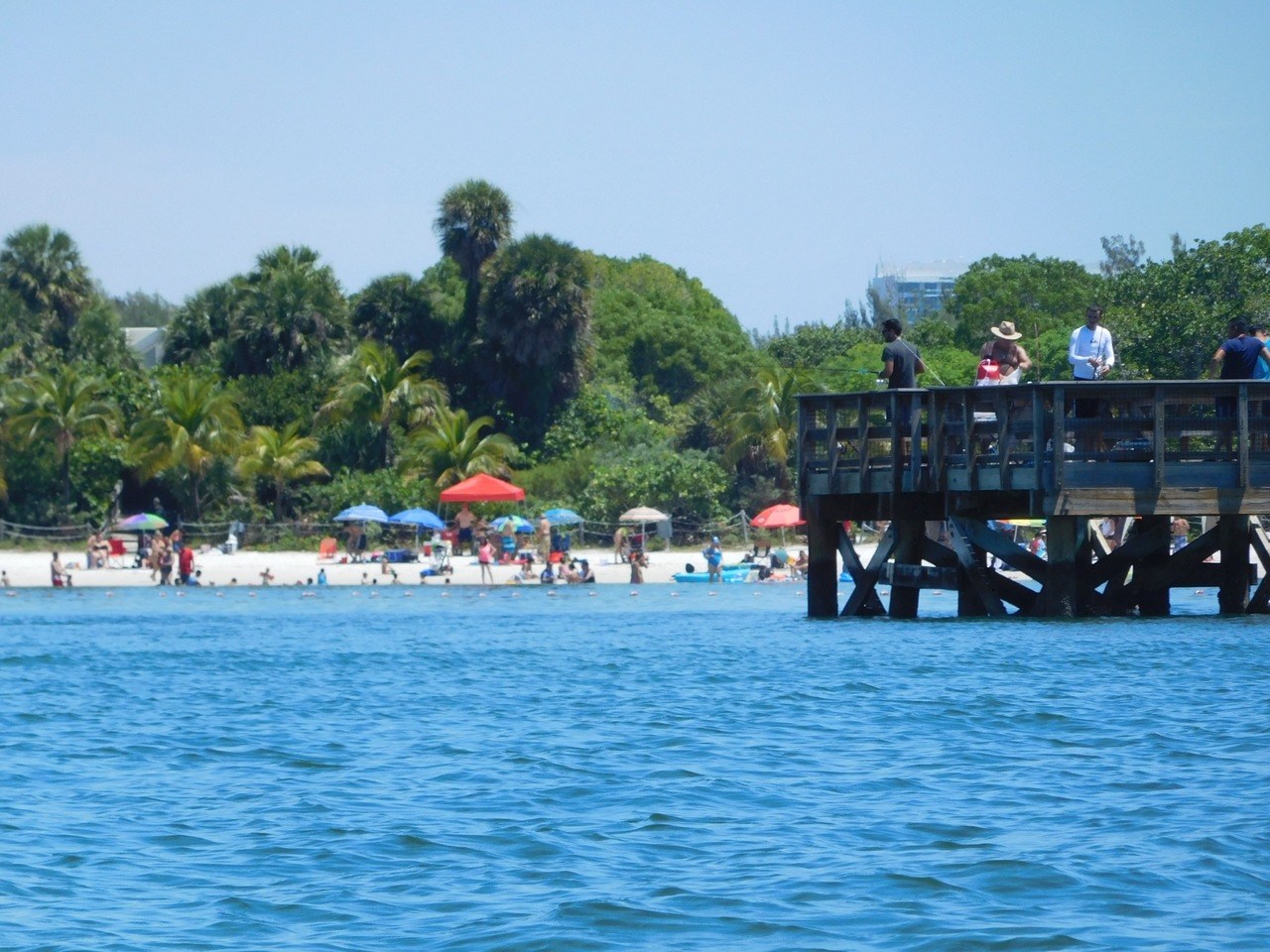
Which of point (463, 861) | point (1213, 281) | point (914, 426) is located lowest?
point (463, 861)

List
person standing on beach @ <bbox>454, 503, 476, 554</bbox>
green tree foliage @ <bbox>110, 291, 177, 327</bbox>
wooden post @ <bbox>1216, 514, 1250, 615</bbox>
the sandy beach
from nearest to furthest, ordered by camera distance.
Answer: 1. wooden post @ <bbox>1216, 514, 1250, 615</bbox>
2. the sandy beach
3. person standing on beach @ <bbox>454, 503, 476, 554</bbox>
4. green tree foliage @ <bbox>110, 291, 177, 327</bbox>

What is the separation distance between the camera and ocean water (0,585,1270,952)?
7906 mm

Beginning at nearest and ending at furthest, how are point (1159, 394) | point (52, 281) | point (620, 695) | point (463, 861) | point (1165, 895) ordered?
point (1165, 895), point (463, 861), point (620, 695), point (1159, 394), point (52, 281)

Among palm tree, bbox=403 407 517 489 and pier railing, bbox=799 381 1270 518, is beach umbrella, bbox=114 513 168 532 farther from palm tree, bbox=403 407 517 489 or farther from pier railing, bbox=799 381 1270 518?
pier railing, bbox=799 381 1270 518

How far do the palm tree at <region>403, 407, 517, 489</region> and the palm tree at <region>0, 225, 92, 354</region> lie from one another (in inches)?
631

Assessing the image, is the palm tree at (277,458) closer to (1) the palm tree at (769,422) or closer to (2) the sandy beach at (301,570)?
(2) the sandy beach at (301,570)

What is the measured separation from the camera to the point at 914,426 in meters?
20.3

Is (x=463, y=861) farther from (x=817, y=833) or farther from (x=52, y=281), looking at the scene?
(x=52, y=281)

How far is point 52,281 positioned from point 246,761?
52178 mm

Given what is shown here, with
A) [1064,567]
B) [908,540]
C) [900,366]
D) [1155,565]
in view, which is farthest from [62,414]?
[1064,567]

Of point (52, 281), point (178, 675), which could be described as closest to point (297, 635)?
point (178, 675)

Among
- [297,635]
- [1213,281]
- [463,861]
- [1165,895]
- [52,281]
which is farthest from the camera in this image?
[52,281]

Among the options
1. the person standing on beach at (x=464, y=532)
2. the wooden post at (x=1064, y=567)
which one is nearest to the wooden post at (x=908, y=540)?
the wooden post at (x=1064, y=567)

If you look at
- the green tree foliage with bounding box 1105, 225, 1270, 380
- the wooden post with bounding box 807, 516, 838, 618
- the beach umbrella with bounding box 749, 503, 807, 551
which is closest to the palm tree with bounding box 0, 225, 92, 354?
the beach umbrella with bounding box 749, 503, 807, 551
